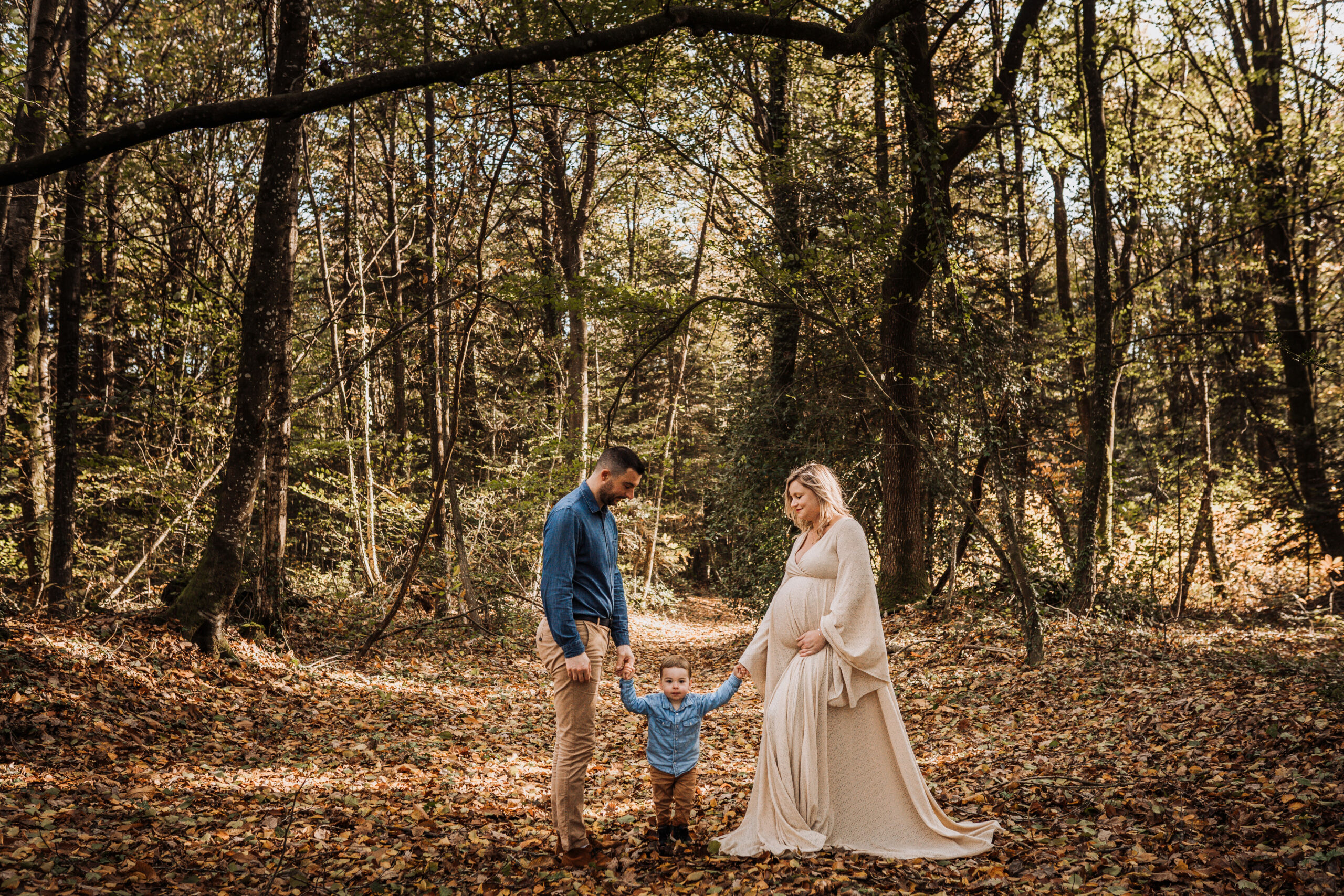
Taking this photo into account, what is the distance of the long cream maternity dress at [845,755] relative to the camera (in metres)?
4.11

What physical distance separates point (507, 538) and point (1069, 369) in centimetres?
1158

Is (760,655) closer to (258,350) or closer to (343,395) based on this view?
(258,350)

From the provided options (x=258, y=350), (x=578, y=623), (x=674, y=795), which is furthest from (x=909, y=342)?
(x=674, y=795)

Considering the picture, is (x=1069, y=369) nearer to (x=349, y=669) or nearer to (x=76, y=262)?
(x=349, y=669)

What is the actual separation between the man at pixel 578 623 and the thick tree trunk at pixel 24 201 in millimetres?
7682

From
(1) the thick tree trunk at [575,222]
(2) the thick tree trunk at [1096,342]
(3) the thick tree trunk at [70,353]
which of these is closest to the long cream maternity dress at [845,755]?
(2) the thick tree trunk at [1096,342]

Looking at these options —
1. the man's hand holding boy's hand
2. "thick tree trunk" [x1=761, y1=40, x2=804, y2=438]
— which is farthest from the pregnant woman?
"thick tree trunk" [x1=761, y1=40, x2=804, y2=438]

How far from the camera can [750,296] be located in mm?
13164

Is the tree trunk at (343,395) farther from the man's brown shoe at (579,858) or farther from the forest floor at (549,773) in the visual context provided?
the man's brown shoe at (579,858)

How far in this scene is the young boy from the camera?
13.6 ft

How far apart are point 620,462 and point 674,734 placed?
1467 millimetres

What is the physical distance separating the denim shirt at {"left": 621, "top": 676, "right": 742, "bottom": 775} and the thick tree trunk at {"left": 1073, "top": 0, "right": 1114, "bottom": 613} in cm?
752

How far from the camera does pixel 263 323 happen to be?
8391 mm

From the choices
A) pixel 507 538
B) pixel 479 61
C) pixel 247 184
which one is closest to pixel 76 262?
pixel 247 184
